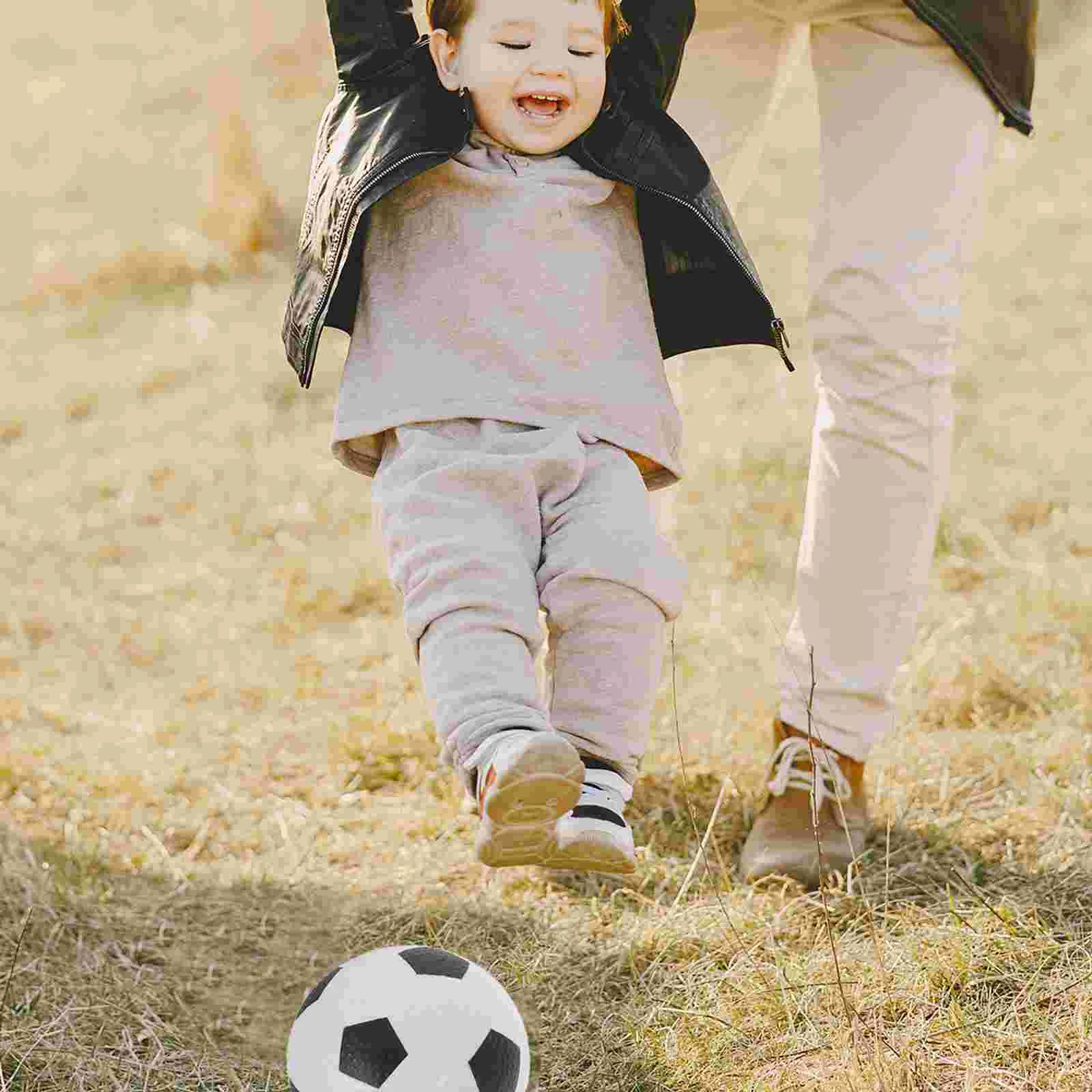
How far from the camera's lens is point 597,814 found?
2275mm

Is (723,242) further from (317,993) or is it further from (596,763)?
(317,993)

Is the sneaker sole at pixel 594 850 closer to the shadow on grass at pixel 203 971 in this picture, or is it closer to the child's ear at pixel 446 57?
the shadow on grass at pixel 203 971

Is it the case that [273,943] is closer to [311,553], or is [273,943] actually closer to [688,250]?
[688,250]

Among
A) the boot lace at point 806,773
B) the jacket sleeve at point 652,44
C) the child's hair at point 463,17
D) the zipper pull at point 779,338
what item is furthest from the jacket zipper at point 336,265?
the boot lace at point 806,773

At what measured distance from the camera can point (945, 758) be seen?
3471 mm

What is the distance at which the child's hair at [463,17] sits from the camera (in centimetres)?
249

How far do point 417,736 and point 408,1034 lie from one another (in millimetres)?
1622

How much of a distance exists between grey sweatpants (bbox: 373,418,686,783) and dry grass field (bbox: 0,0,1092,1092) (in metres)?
0.58

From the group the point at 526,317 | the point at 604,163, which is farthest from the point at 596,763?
the point at 604,163

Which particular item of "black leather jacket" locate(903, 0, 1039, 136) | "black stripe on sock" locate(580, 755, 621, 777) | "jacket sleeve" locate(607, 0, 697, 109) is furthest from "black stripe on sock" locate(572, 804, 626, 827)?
"black leather jacket" locate(903, 0, 1039, 136)

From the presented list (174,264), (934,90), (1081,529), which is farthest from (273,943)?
(174,264)

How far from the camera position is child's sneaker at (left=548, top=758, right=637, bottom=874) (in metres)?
2.22

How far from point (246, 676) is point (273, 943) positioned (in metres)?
1.37

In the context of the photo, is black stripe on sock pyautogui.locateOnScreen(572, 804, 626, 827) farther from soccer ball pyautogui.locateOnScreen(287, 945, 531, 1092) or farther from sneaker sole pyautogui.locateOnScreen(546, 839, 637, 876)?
soccer ball pyautogui.locateOnScreen(287, 945, 531, 1092)
